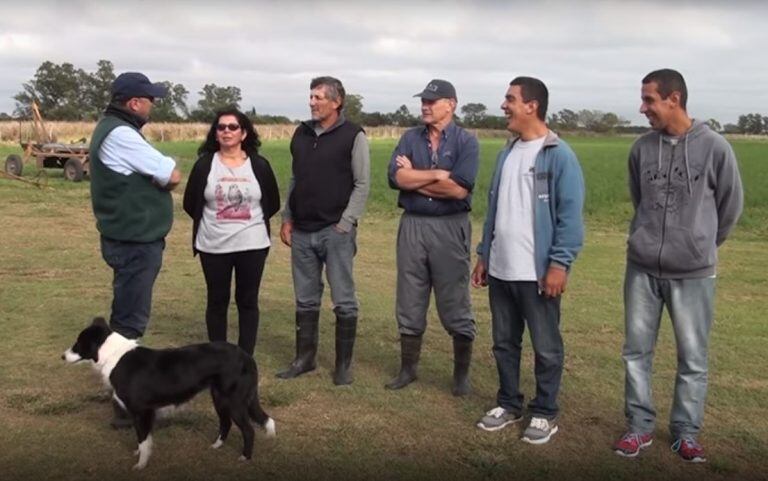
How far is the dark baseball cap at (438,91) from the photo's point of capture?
503 centimetres

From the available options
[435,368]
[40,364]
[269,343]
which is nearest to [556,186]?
[435,368]

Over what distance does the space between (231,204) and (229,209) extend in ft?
0.12

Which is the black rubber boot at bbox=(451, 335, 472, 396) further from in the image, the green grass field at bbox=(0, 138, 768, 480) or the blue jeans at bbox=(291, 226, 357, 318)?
the blue jeans at bbox=(291, 226, 357, 318)

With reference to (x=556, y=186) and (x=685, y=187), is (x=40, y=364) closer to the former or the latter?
(x=556, y=186)

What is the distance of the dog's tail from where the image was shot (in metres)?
4.34

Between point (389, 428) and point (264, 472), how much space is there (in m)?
0.91

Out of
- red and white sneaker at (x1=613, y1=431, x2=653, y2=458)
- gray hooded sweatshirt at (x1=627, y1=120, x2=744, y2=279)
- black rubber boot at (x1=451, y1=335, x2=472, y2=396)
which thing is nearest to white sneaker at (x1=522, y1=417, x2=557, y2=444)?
red and white sneaker at (x1=613, y1=431, x2=653, y2=458)

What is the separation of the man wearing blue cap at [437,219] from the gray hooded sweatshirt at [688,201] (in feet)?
4.20

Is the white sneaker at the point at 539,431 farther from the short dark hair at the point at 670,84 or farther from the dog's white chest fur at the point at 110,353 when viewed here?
the dog's white chest fur at the point at 110,353

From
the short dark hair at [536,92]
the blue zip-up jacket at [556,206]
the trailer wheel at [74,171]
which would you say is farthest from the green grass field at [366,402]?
the trailer wheel at [74,171]

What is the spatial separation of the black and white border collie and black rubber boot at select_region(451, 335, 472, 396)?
64.5 inches

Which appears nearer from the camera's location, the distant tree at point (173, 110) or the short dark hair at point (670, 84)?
the short dark hair at point (670, 84)

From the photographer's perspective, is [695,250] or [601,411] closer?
[695,250]

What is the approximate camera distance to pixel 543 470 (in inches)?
161
